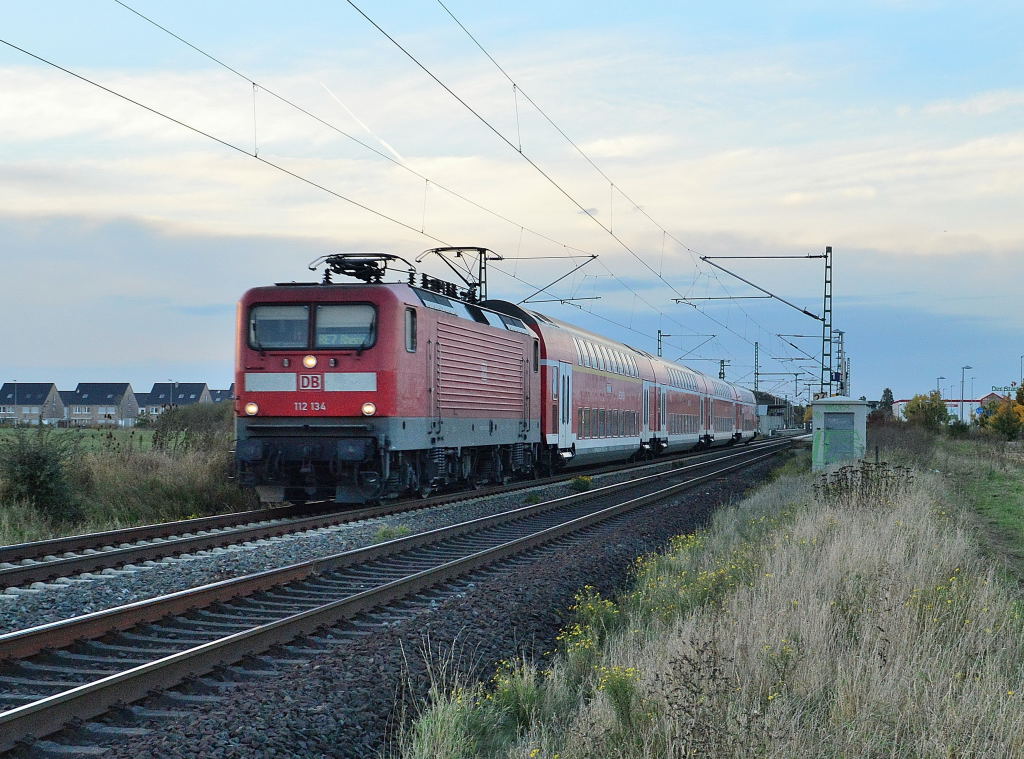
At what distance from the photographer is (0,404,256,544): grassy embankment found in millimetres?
14016

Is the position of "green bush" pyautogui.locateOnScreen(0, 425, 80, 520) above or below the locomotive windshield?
below

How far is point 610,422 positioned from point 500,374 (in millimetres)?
10482

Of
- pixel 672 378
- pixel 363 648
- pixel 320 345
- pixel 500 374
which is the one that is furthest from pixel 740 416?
pixel 363 648

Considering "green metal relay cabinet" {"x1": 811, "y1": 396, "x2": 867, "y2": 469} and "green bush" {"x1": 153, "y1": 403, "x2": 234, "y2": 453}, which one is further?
"green metal relay cabinet" {"x1": 811, "y1": 396, "x2": 867, "y2": 469}

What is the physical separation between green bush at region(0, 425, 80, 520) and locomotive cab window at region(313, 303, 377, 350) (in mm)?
3975

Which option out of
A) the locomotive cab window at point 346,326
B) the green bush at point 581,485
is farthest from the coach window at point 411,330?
the green bush at point 581,485

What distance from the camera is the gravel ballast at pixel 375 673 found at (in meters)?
5.12

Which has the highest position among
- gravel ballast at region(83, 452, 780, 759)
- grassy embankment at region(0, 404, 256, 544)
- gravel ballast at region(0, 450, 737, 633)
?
grassy embankment at region(0, 404, 256, 544)

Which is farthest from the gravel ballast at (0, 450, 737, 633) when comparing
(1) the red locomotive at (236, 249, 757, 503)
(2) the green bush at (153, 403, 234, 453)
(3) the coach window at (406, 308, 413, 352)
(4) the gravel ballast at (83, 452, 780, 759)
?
(2) the green bush at (153, 403, 234, 453)

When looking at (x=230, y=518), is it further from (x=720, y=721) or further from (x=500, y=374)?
(x=720, y=721)

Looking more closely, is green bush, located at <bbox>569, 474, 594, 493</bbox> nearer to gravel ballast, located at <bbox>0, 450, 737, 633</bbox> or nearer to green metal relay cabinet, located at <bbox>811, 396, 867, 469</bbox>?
green metal relay cabinet, located at <bbox>811, 396, 867, 469</bbox>

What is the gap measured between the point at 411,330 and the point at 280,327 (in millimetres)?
1966

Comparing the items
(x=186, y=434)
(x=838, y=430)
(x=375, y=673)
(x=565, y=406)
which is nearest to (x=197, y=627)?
(x=375, y=673)

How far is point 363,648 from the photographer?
6.95 meters
